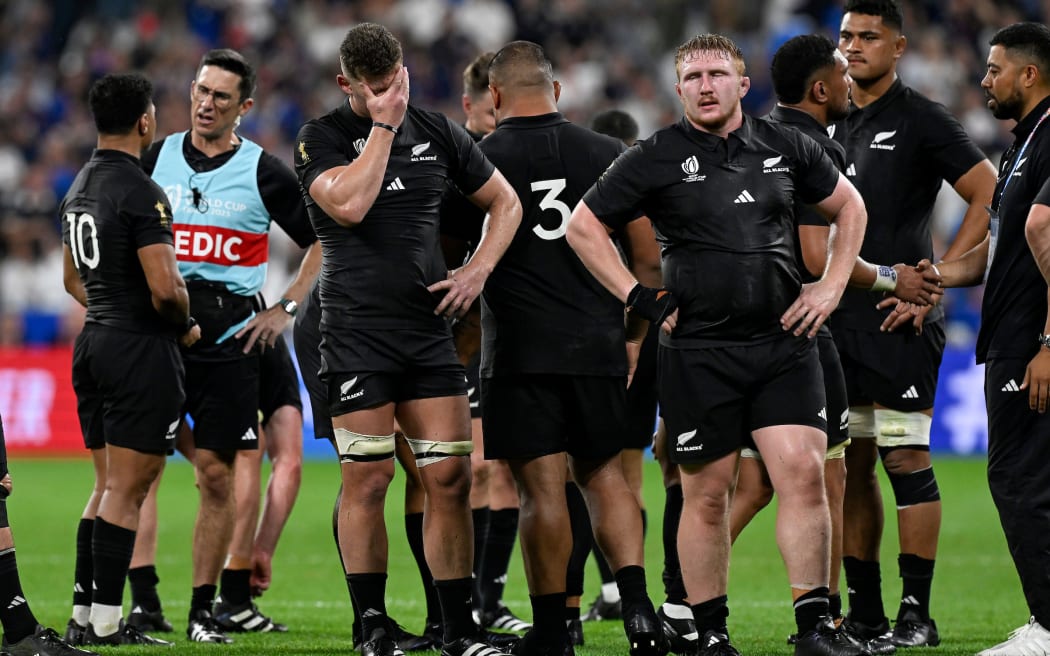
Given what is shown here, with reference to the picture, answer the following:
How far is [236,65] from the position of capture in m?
8.34

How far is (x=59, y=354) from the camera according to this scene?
18.3 metres

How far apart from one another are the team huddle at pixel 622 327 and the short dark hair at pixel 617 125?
1.63m

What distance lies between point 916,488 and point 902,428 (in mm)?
308

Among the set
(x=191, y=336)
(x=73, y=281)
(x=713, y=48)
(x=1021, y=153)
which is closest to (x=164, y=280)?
(x=191, y=336)

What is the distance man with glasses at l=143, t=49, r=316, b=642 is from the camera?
812 cm

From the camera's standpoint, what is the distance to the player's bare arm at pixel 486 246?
637 cm

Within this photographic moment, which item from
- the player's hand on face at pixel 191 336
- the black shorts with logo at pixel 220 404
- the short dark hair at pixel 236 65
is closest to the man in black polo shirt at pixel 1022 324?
the player's hand on face at pixel 191 336

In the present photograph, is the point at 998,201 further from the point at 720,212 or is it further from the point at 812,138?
the point at 720,212

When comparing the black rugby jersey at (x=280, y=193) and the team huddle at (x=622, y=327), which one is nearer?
the team huddle at (x=622, y=327)

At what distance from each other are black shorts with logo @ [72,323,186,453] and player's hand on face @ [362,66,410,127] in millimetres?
1949

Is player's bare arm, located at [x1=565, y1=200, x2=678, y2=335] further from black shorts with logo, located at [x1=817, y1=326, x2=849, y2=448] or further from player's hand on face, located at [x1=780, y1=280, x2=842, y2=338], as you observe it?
black shorts with logo, located at [x1=817, y1=326, x2=849, y2=448]

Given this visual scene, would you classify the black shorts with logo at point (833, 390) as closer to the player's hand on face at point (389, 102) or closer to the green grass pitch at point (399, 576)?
the green grass pitch at point (399, 576)

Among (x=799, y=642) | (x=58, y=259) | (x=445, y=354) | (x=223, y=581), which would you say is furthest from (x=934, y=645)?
(x=58, y=259)

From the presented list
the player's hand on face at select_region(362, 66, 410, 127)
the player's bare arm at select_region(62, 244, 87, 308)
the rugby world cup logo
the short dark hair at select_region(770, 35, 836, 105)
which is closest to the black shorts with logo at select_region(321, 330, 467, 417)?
the player's hand on face at select_region(362, 66, 410, 127)
